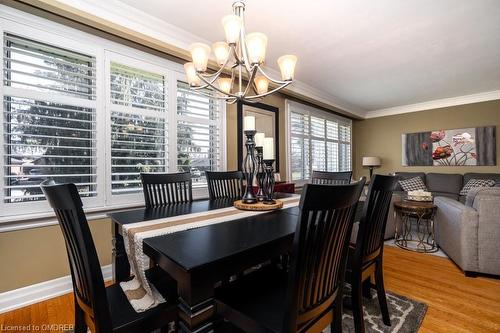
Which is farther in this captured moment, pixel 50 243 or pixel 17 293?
pixel 50 243

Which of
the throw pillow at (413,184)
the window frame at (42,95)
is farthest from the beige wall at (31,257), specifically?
the throw pillow at (413,184)

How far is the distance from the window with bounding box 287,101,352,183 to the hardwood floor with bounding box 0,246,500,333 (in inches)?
93.6

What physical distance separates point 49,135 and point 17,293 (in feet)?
4.18

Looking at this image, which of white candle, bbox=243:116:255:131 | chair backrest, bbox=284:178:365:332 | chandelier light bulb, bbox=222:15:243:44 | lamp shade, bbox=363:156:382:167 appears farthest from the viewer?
lamp shade, bbox=363:156:382:167

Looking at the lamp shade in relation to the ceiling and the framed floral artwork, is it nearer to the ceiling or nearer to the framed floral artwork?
the framed floral artwork

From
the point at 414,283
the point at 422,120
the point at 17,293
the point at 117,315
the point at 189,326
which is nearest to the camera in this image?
the point at 189,326

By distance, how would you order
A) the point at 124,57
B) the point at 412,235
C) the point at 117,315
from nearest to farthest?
the point at 117,315
the point at 124,57
the point at 412,235

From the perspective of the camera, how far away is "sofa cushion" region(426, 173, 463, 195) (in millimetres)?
4695

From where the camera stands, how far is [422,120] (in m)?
5.46

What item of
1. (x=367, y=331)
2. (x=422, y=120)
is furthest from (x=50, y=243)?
(x=422, y=120)

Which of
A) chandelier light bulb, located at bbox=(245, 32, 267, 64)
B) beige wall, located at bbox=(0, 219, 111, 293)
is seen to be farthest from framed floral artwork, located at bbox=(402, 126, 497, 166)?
beige wall, located at bbox=(0, 219, 111, 293)

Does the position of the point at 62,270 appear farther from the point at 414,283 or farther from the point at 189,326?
the point at 414,283

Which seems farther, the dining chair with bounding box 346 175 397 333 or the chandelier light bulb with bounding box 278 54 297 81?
the chandelier light bulb with bounding box 278 54 297 81

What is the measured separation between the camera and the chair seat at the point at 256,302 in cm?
94
